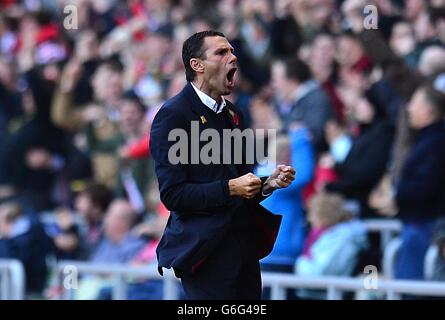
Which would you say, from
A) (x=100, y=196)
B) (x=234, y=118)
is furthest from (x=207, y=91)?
(x=100, y=196)

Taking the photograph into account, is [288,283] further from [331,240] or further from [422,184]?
[422,184]

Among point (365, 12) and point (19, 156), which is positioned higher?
point (365, 12)

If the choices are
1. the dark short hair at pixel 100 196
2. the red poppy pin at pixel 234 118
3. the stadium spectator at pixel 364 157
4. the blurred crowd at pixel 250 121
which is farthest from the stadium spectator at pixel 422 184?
the red poppy pin at pixel 234 118

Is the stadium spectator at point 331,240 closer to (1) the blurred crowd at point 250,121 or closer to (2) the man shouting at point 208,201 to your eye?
(1) the blurred crowd at point 250,121

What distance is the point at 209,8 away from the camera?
13.1m

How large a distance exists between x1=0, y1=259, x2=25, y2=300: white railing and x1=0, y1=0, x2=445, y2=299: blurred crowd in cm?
57

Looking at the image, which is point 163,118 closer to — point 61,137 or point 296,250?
point 296,250

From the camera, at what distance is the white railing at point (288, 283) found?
799cm

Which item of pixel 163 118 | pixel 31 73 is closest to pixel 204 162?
pixel 163 118

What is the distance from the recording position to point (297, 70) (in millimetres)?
10445

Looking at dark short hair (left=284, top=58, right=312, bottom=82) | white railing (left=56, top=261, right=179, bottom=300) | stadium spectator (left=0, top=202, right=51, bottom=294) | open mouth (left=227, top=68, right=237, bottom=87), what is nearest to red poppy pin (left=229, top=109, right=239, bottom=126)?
open mouth (left=227, top=68, right=237, bottom=87)

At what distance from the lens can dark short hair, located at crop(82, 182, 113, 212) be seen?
1110 centimetres
